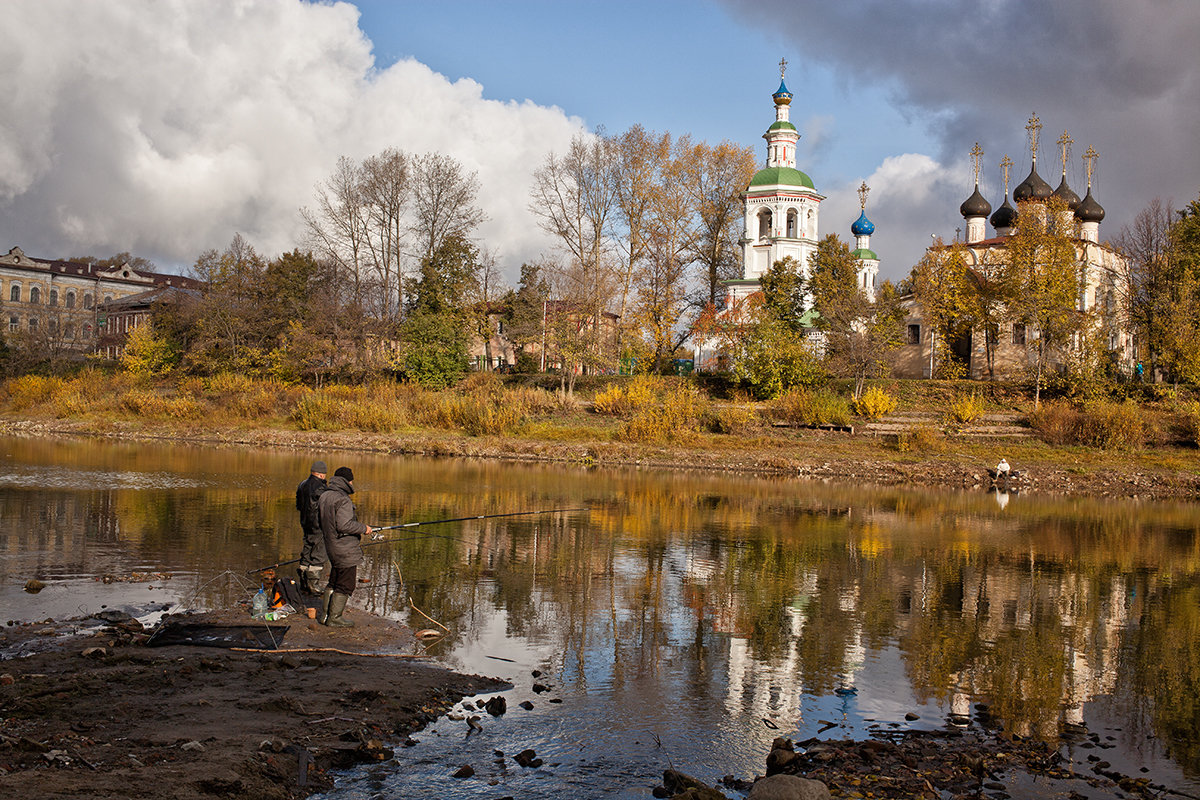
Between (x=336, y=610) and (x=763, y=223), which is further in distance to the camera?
(x=763, y=223)

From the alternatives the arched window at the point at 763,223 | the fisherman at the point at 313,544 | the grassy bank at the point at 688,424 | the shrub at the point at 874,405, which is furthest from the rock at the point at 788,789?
the arched window at the point at 763,223

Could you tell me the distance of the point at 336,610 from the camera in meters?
10.2

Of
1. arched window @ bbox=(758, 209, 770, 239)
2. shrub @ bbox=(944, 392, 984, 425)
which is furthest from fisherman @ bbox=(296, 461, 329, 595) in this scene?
arched window @ bbox=(758, 209, 770, 239)

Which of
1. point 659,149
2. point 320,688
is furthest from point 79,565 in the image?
point 659,149

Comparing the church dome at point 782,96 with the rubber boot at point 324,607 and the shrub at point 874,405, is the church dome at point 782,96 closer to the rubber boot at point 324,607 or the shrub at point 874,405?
the shrub at point 874,405

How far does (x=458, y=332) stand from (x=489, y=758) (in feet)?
143

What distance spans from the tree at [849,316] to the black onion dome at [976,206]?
1264cm

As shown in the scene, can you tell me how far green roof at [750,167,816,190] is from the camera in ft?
184

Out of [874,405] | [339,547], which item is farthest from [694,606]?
[874,405]

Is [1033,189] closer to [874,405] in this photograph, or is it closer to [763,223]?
[763,223]

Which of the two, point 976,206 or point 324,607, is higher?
point 976,206

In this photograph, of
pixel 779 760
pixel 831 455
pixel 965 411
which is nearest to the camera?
pixel 779 760

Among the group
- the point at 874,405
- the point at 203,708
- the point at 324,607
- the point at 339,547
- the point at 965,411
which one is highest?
the point at 874,405

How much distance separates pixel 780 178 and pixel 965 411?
22.8 metres
